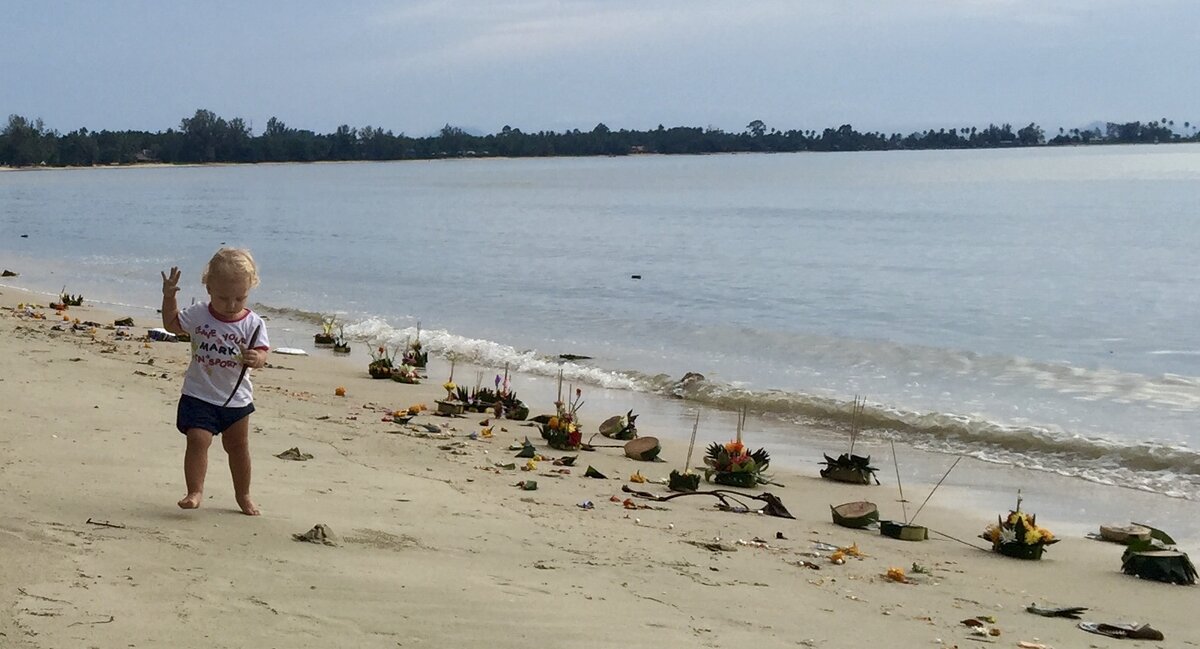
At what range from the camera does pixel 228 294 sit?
5.38 m

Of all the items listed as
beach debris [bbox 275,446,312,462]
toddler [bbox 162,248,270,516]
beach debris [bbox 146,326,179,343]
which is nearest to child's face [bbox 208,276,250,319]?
toddler [bbox 162,248,270,516]

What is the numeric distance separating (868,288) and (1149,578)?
21.1m

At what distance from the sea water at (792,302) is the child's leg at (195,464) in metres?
5.79

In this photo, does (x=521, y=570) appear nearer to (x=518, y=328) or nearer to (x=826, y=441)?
(x=826, y=441)

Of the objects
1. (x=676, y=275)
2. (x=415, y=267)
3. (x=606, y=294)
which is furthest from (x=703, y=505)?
(x=415, y=267)

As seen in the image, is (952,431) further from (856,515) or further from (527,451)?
(527,451)

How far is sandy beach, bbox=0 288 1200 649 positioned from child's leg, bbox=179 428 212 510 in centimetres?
7

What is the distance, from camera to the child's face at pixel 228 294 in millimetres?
5352

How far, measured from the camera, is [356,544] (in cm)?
529

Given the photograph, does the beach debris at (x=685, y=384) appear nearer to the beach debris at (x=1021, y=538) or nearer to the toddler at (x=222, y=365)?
the beach debris at (x=1021, y=538)

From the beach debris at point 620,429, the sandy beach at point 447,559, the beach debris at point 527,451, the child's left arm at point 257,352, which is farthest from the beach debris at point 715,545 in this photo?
the beach debris at point 620,429

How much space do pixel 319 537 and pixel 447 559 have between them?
55 centimetres

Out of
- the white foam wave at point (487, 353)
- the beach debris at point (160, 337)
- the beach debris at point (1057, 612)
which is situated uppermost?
the beach debris at point (1057, 612)

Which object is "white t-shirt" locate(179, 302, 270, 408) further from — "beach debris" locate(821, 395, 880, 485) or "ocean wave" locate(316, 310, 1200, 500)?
"ocean wave" locate(316, 310, 1200, 500)
